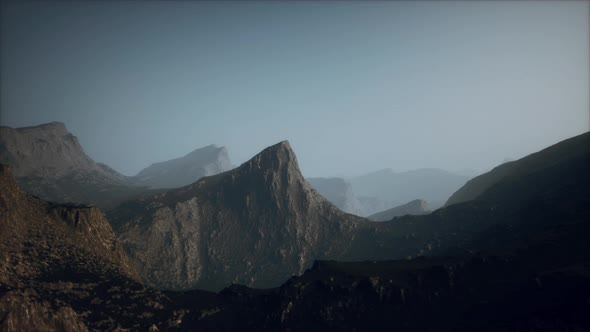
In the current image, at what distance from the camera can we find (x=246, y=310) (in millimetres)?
83625

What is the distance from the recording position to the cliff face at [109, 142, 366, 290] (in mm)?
156125

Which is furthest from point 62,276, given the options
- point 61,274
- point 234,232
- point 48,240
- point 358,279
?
point 234,232

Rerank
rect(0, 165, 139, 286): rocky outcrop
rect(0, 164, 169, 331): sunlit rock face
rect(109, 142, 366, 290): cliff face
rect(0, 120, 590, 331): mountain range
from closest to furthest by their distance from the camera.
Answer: rect(0, 164, 169, 331): sunlit rock face → rect(0, 120, 590, 331): mountain range → rect(0, 165, 139, 286): rocky outcrop → rect(109, 142, 366, 290): cliff face

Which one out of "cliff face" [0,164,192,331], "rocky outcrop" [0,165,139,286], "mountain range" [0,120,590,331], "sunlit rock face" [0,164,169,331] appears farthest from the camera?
"rocky outcrop" [0,165,139,286]

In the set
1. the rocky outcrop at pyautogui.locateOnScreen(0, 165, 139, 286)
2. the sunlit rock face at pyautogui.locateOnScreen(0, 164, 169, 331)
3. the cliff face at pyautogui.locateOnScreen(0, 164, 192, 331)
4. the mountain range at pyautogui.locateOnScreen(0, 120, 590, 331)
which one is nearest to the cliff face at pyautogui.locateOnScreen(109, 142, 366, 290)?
the mountain range at pyautogui.locateOnScreen(0, 120, 590, 331)

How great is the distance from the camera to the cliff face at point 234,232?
6147 inches

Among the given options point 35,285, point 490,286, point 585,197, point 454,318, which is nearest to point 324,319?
point 454,318

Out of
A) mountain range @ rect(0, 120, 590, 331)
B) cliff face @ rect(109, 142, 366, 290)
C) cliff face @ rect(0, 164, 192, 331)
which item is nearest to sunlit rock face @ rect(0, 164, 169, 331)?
cliff face @ rect(0, 164, 192, 331)

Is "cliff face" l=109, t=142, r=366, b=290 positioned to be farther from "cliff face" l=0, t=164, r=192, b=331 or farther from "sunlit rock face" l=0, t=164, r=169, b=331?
"cliff face" l=0, t=164, r=192, b=331

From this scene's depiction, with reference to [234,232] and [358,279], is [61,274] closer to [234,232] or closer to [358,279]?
[358,279]

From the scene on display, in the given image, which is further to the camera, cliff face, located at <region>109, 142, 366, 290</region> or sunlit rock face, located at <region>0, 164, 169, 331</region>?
cliff face, located at <region>109, 142, 366, 290</region>

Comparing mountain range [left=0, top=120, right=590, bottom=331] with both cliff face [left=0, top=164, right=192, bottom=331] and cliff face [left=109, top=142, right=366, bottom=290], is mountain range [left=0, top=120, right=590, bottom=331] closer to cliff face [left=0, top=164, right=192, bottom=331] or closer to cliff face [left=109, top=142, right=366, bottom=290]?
cliff face [left=0, top=164, right=192, bottom=331]

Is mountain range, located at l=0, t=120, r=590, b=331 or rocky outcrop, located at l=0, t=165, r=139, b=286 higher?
rocky outcrop, located at l=0, t=165, r=139, b=286

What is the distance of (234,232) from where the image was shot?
183875 mm
